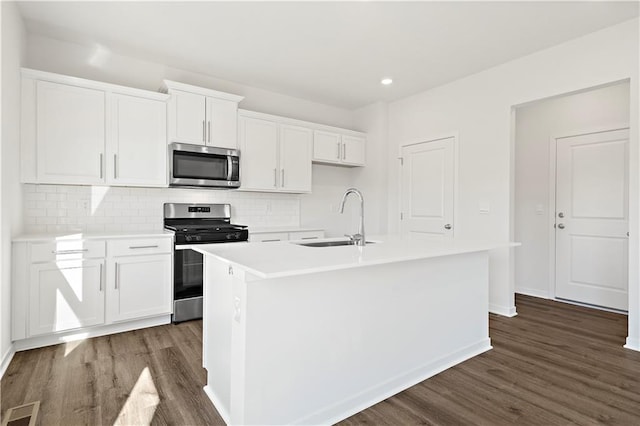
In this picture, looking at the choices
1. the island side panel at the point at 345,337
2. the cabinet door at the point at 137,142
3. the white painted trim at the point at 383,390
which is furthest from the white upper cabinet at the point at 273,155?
the white painted trim at the point at 383,390

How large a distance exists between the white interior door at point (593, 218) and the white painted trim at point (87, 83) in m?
4.72

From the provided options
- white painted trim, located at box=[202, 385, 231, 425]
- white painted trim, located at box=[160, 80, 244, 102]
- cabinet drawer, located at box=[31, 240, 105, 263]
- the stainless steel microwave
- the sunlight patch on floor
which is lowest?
the sunlight patch on floor

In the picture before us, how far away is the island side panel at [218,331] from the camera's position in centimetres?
184

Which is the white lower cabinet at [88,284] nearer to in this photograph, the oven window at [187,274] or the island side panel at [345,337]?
the oven window at [187,274]

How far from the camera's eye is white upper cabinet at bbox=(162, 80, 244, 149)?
139 inches

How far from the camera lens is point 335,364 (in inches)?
74.0

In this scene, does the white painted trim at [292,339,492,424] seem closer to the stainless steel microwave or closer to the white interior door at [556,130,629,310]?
the white interior door at [556,130,629,310]

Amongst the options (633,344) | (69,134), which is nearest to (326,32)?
(69,134)

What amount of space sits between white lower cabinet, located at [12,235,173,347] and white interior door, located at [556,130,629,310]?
460 centimetres

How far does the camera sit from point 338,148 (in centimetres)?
489

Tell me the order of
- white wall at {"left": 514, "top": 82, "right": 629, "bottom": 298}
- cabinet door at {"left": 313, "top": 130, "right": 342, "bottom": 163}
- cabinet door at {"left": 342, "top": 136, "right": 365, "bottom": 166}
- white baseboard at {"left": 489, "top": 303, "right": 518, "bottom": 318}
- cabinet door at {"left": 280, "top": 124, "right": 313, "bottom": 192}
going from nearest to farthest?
white baseboard at {"left": 489, "top": 303, "right": 518, "bottom": 318}
white wall at {"left": 514, "top": 82, "right": 629, "bottom": 298}
cabinet door at {"left": 280, "top": 124, "right": 313, "bottom": 192}
cabinet door at {"left": 313, "top": 130, "right": 342, "bottom": 163}
cabinet door at {"left": 342, "top": 136, "right": 365, "bottom": 166}

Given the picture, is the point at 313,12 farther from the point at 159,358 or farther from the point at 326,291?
the point at 159,358

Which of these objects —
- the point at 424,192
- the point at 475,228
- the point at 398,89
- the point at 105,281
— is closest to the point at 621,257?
the point at 475,228

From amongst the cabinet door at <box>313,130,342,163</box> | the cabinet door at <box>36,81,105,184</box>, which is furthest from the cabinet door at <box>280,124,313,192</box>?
the cabinet door at <box>36,81,105,184</box>
